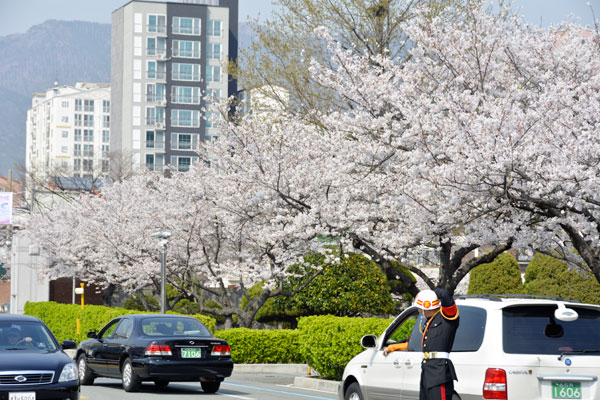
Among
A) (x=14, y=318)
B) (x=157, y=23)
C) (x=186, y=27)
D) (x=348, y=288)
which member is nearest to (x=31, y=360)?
(x=14, y=318)

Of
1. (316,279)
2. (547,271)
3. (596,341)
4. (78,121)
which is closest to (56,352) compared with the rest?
(596,341)

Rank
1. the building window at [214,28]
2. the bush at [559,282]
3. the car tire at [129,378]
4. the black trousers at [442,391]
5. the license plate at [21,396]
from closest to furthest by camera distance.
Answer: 1. the black trousers at [442,391]
2. the license plate at [21,396]
3. the car tire at [129,378]
4. the bush at [559,282]
5. the building window at [214,28]

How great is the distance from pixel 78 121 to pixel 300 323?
514ft

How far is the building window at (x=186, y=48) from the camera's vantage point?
117312mm

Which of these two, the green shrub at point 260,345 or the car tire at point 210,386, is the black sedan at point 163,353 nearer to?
the car tire at point 210,386

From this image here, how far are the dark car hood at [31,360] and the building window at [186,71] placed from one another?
106855 mm

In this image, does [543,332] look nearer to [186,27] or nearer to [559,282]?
[559,282]

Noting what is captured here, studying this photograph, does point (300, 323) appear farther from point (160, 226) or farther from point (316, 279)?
point (160, 226)

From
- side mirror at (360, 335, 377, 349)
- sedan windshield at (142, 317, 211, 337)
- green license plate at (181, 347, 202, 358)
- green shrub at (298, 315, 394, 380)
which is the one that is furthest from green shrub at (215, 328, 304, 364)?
side mirror at (360, 335, 377, 349)

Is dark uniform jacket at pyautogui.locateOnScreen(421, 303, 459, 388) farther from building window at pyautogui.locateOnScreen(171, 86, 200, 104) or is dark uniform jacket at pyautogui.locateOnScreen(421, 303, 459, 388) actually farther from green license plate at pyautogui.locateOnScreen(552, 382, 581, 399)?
building window at pyautogui.locateOnScreen(171, 86, 200, 104)

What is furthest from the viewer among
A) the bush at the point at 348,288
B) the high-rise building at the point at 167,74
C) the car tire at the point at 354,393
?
the high-rise building at the point at 167,74

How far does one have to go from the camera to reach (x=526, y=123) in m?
15.2

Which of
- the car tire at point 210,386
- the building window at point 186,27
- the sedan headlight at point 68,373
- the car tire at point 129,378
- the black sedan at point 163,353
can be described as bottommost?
the car tire at point 210,386

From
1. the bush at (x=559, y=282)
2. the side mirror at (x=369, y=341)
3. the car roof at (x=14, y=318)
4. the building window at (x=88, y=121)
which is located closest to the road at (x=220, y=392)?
the car roof at (x=14, y=318)
